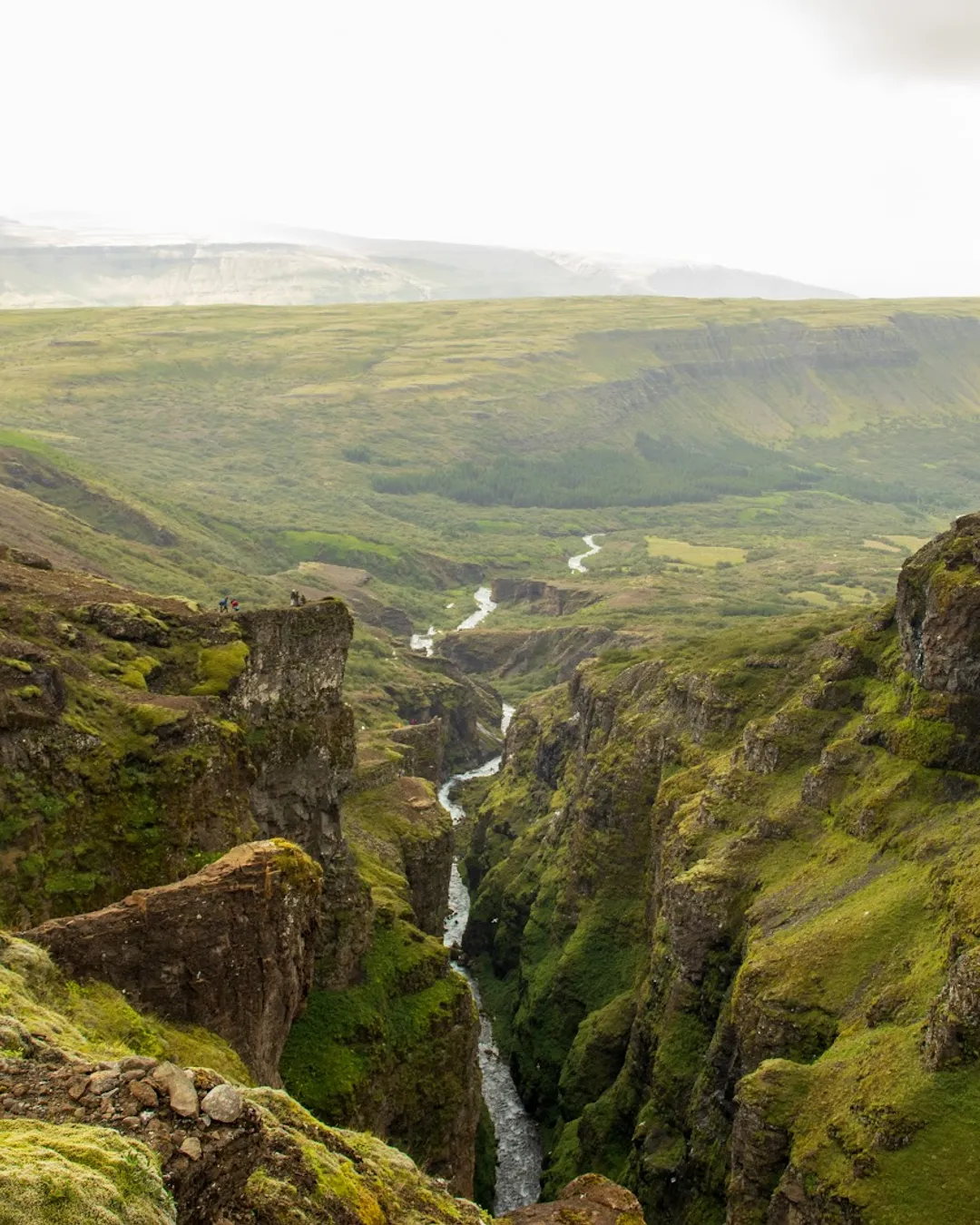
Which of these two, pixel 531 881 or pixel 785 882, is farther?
pixel 531 881

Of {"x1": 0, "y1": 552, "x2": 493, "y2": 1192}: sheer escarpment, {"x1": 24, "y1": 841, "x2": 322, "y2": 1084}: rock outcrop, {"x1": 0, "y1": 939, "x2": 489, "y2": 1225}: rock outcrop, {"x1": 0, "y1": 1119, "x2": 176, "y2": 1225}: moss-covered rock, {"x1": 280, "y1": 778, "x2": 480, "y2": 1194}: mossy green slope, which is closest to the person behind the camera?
{"x1": 0, "y1": 1119, "x2": 176, "y2": 1225}: moss-covered rock

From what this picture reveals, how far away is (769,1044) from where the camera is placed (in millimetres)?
88000

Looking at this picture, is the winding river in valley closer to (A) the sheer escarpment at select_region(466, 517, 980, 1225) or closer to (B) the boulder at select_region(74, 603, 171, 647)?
(A) the sheer escarpment at select_region(466, 517, 980, 1225)

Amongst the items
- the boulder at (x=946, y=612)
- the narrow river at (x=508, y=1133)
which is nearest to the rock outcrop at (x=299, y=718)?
the narrow river at (x=508, y=1133)

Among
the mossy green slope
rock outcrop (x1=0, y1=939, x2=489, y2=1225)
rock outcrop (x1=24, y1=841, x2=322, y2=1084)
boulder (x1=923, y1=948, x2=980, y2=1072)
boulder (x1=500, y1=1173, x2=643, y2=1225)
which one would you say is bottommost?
the mossy green slope

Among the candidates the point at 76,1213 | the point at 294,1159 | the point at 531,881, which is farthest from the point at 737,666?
the point at 76,1213

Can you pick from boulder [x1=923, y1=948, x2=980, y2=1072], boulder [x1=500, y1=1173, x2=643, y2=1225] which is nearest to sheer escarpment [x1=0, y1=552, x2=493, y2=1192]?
boulder [x1=500, y1=1173, x2=643, y2=1225]

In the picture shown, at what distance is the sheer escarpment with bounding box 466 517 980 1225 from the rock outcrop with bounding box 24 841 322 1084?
101 feet

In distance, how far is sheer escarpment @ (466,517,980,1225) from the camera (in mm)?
73750

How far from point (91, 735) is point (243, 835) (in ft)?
32.4

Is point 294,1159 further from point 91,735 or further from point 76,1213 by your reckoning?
point 91,735

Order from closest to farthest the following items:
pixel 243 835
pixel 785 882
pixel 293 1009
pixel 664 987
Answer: pixel 293 1009
pixel 243 835
pixel 785 882
pixel 664 987

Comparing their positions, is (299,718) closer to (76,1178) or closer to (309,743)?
(309,743)

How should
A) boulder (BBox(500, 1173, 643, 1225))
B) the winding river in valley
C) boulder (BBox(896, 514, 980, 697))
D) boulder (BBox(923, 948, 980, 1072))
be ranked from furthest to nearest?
the winding river in valley, boulder (BBox(896, 514, 980, 697)), boulder (BBox(923, 948, 980, 1072)), boulder (BBox(500, 1173, 643, 1225))
